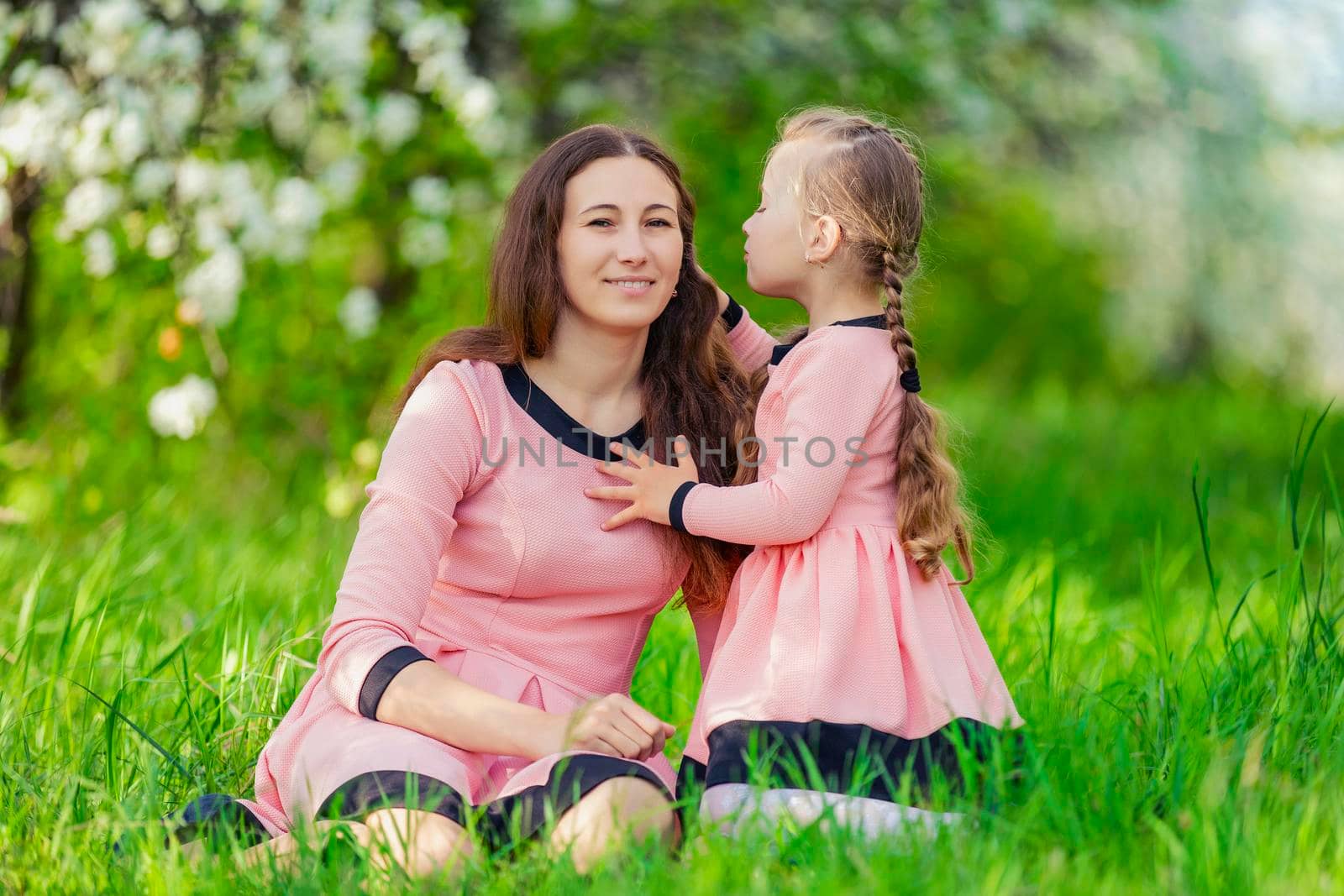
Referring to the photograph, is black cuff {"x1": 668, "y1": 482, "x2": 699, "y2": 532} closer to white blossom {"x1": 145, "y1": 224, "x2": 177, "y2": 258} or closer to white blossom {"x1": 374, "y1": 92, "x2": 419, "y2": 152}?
white blossom {"x1": 374, "y1": 92, "x2": 419, "y2": 152}

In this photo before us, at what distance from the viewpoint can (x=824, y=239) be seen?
87.2 inches

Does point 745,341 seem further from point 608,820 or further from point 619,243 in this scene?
point 608,820

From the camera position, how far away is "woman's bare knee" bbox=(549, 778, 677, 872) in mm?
1815

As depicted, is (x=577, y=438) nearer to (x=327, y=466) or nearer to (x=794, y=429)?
(x=794, y=429)

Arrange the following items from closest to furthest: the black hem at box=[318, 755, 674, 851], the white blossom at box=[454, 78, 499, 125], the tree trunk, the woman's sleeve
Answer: the black hem at box=[318, 755, 674, 851] → the woman's sleeve → the white blossom at box=[454, 78, 499, 125] → the tree trunk

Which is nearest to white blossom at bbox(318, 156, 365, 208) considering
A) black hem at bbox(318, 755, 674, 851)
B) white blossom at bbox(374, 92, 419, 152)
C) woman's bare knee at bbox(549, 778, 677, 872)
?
white blossom at bbox(374, 92, 419, 152)

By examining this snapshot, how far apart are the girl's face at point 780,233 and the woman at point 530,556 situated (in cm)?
13

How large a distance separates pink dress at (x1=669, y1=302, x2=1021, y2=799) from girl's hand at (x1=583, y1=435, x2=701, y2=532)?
34mm

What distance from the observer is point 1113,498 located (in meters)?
4.88

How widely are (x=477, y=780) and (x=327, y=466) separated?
2630mm

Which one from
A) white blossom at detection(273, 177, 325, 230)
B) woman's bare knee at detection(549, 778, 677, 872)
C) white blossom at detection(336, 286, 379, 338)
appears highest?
white blossom at detection(273, 177, 325, 230)

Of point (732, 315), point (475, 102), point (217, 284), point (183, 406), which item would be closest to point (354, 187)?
point (475, 102)

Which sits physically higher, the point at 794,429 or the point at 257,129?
the point at 257,129

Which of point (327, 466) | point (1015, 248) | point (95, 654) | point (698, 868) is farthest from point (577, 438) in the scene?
point (1015, 248)
